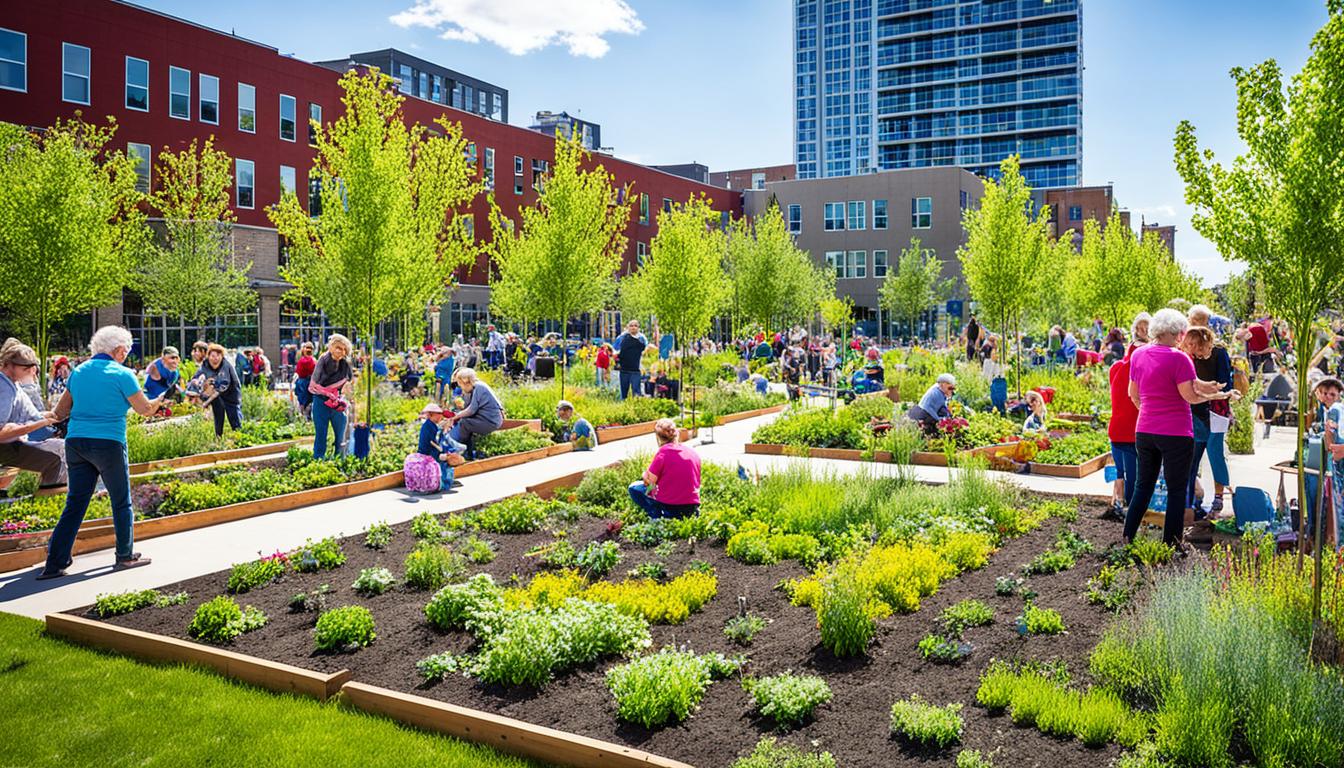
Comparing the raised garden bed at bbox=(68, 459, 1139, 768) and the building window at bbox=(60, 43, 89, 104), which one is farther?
the building window at bbox=(60, 43, 89, 104)

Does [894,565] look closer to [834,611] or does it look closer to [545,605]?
[834,611]

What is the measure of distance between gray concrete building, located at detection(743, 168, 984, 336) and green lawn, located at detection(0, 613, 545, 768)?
189 ft

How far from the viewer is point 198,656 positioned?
5719 millimetres

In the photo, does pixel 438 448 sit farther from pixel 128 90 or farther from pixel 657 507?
pixel 128 90

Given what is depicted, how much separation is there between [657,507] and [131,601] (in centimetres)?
455

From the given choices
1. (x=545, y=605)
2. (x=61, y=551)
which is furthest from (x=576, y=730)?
(x=61, y=551)

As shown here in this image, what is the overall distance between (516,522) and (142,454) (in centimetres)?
712

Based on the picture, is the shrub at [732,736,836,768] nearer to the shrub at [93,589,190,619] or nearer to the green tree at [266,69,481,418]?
the shrub at [93,589,190,619]

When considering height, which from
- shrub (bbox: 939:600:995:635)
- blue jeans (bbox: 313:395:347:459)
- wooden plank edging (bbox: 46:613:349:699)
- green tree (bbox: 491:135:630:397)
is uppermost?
green tree (bbox: 491:135:630:397)

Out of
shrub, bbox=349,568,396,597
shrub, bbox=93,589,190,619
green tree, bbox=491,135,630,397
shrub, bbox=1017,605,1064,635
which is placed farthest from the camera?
green tree, bbox=491,135,630,397

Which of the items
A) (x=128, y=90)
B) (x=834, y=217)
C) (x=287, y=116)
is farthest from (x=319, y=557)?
(x=834, y=217)

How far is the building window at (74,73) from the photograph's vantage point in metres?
29.4

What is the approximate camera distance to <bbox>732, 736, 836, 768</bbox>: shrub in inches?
159

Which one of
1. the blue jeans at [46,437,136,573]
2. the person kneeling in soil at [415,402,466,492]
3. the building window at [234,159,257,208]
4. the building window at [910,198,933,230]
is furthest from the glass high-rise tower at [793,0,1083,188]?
the blue jeans at [46,437,136,573]
